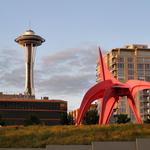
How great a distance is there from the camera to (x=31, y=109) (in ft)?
488

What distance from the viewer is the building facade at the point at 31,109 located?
144 metres

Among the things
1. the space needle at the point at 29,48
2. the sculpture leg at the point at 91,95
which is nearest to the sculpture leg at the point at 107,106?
the sculpture leg at the point at 91,95

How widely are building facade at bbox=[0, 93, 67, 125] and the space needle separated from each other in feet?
76.2

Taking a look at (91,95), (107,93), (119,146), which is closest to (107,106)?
(107,93)

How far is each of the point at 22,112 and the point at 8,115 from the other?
5.00 metres

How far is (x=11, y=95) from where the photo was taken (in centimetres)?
16212

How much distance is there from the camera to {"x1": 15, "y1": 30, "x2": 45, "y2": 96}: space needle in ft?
582

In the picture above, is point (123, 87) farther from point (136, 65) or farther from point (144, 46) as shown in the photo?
point (144, 46)

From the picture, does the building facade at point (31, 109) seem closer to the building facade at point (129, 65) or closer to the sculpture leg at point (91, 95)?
the building facade at point (129, 65)

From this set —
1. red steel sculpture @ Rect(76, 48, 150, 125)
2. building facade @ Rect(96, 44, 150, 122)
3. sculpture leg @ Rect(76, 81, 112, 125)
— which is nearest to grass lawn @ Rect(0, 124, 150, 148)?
red steel sculpture @ Rect(76, 48, 150, 125)

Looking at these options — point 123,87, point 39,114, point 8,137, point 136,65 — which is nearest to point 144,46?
point 136,65

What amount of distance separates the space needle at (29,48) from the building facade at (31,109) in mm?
23223

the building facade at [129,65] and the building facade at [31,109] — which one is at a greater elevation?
the building facade at [129,65]

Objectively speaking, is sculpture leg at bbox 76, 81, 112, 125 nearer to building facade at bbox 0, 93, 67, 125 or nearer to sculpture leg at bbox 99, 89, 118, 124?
sculpture leg at bbox 99, 89, 118, 124
